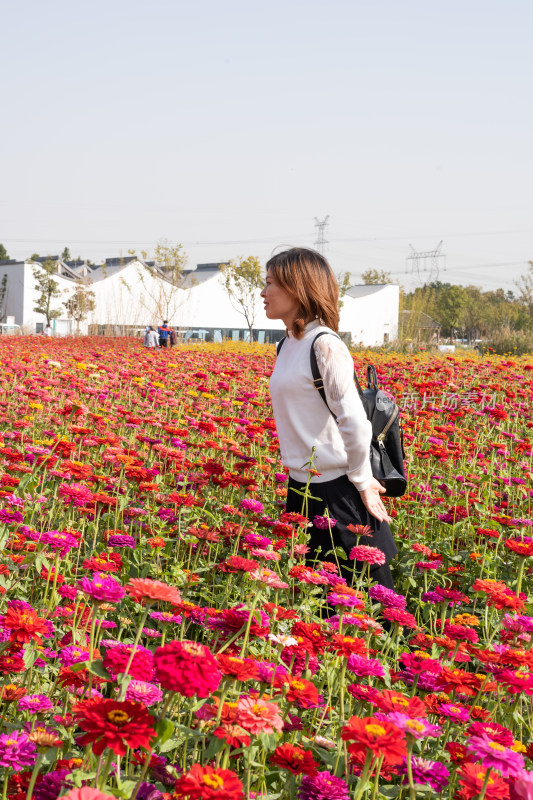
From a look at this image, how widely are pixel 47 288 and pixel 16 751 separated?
56977mm

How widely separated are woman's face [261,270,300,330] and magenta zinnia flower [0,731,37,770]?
1.84 m

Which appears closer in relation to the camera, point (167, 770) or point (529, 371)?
point (167, 770)

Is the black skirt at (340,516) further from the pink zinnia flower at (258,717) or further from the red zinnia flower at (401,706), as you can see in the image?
the pink zinnia flower at (258,717)

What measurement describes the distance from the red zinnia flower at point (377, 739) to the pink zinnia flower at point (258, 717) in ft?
0.44

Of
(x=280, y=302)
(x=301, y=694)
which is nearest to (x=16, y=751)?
(x=301, y=694)

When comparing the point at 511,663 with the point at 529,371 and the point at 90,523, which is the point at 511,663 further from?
the point at 529,371

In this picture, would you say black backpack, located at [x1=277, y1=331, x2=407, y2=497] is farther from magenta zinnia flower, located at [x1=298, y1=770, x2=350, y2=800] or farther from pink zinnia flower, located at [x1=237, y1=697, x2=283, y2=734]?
pink zinnia flower, located at [x1=237, y1=697, x2=283, y2=734]

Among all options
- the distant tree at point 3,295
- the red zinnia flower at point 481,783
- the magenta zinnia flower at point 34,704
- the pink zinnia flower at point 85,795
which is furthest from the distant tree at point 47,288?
the pink zinnia flower at point 85,795

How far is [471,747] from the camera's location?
1.30 meters

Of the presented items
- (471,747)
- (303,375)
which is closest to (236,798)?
(471,747)

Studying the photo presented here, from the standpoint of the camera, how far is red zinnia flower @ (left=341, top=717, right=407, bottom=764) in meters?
1.15

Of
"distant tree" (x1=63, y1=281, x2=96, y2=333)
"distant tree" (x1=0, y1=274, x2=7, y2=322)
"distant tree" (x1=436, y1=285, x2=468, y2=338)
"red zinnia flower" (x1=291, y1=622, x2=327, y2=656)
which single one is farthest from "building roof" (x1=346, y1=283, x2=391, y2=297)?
"red zinnia flower" (x1=291, y1=622, x2=327, y2=656)

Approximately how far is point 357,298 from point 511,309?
15.3 metres

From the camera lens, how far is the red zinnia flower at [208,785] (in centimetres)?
103
